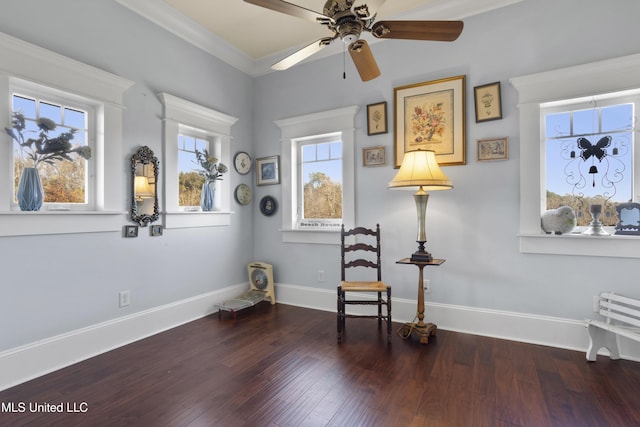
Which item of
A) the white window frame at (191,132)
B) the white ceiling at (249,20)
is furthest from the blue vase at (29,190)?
the white ceiling at (249,20)

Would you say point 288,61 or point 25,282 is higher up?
point 288,61

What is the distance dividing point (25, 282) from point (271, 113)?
9.56ft

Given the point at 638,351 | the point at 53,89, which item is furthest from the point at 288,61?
the point at 638,351

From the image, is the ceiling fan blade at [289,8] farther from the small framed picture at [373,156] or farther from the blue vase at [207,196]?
the blue vase at [207,196]

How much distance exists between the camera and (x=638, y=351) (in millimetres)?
2328

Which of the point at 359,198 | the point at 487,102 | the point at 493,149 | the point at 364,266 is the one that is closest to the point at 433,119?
the point at 487,102

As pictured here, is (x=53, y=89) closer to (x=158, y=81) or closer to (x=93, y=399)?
(x=158, y=81)

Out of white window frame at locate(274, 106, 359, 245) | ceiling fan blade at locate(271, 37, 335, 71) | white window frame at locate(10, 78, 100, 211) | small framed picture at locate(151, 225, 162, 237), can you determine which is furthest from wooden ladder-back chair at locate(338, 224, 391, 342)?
white window frame at locate(10, 78, 100, 211)

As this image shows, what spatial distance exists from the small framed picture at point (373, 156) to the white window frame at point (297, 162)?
14 cm

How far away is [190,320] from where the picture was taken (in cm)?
327

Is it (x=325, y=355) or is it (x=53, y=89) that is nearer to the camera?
(x=53, y=89)

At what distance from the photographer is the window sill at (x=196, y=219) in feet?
10.3

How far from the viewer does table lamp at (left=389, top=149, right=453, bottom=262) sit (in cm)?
256

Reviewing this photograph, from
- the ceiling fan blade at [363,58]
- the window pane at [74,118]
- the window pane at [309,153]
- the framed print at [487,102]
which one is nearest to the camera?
the ceiling fan blade at [363,58]
